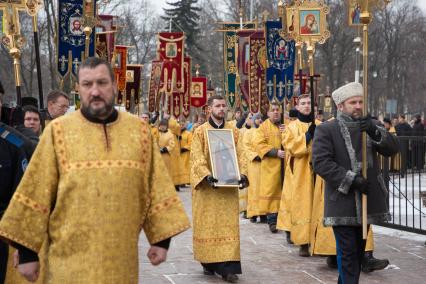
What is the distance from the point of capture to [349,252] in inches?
254

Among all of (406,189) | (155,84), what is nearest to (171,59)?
(155,84)

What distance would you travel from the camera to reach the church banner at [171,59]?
1809 centimetres

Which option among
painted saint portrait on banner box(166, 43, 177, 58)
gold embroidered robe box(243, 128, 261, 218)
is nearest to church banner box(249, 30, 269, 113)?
gold embroidered robe box(243, 128, 261, 218)

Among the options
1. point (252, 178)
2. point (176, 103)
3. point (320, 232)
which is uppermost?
point (176, 103)

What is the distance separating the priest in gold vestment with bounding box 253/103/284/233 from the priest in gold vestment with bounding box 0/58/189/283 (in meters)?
7.83

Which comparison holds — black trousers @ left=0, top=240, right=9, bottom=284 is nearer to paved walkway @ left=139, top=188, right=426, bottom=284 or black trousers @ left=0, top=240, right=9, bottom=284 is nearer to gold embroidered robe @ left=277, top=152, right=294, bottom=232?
paved walkway @ left=139, top=188, right=426, bottom=284

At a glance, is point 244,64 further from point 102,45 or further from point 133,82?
point 133,82

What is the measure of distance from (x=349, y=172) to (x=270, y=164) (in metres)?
6.18

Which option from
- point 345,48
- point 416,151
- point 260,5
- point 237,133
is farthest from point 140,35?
point 237,133

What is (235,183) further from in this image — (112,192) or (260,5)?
(260,5)

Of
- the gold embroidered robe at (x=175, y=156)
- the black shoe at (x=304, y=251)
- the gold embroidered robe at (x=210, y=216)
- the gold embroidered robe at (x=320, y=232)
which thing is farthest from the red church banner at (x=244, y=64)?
Answer: the gold embroidered robe at (x=210, y=216)

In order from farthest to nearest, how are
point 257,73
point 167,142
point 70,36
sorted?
point 167,142 → point 257,73 → point 70,36

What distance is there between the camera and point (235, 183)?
851 centimetres

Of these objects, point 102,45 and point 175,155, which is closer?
point 102,45
